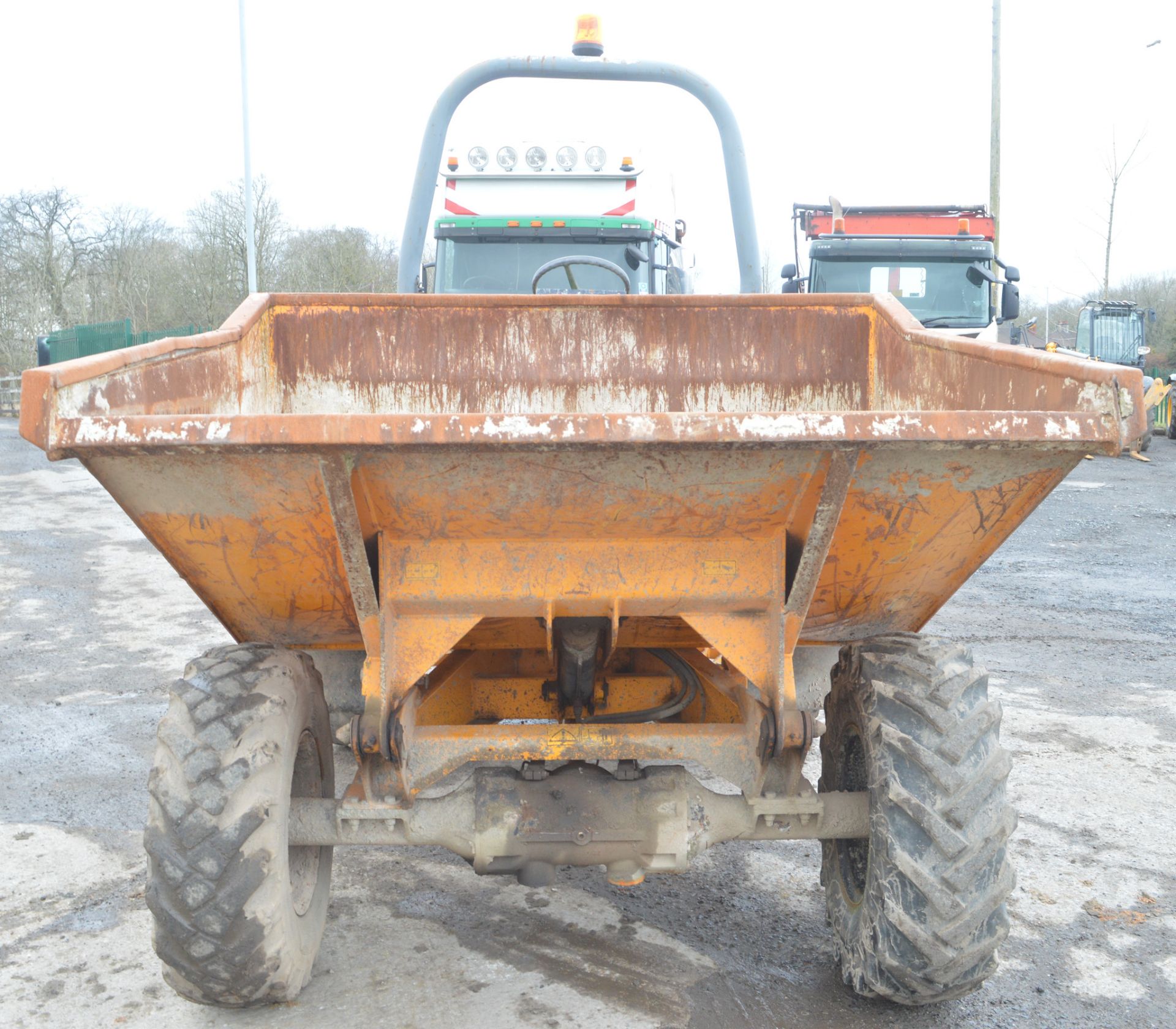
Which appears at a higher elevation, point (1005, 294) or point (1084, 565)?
point (1005, 294)

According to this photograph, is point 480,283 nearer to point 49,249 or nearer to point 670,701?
point 670,701

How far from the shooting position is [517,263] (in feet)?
24.0

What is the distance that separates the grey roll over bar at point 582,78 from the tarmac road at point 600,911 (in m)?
2.48

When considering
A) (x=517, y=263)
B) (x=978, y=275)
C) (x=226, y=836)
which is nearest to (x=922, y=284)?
(x=978, y=275)

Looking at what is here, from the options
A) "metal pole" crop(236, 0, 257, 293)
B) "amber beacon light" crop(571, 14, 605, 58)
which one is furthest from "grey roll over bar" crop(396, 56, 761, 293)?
"metal pole" crop(236, 0, 257, 293)

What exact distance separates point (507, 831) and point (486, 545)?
0.69 meters

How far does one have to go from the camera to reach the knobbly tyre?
2.07 m

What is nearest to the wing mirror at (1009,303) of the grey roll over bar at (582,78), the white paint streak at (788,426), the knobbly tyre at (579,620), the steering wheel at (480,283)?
the steering wheel at (480,283)

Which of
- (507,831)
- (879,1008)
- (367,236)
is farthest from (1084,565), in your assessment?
(367,236)

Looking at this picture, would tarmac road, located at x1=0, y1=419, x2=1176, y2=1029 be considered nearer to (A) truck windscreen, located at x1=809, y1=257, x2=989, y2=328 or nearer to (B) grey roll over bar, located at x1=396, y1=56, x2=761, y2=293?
(B) grey roll over bar, located at x1=396, y1=56, x2=761, y2=293

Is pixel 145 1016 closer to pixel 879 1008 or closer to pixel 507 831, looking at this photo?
pixel 507 831

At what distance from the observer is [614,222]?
23.8ft

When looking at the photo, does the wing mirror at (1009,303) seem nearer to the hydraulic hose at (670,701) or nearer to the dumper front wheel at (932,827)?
the hydraulic hose at (670,701)

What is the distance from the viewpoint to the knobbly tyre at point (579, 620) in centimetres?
207
